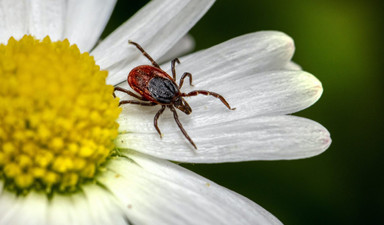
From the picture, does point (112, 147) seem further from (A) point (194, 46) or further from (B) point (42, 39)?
(A) point (194, 46)

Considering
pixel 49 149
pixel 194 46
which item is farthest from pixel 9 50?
pixel 194 46

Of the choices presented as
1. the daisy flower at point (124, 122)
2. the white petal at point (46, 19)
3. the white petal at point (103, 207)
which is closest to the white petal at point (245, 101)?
the daisy flower at point (124, 122)

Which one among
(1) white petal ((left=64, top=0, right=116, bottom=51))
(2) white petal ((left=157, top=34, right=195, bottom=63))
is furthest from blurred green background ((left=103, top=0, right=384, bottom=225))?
(1) white petal ((left=64, top=0, right=116, bottom=51))

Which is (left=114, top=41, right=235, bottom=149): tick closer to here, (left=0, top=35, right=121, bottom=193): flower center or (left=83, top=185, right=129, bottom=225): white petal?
(left=0, top=35, right=121, bottom=193): flower center

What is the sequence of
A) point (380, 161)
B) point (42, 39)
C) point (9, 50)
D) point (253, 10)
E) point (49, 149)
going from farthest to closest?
point (253, 10) < point (380, 161) < point (42, 39) < point (9, 50) < point (49, 149)

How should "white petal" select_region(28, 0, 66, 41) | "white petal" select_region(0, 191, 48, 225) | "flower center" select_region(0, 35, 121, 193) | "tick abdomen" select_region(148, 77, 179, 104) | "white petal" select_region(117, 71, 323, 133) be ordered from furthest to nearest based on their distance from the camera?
"white petal" select_region(28, 0, 66, 41) < "tick abdomen" select_region(148, 77, 179, 104) < "white petal" select_region(117, 71, 323, 133) < "flower center" select_region(0, 35, 121, 193) < "white petal" select_region(0, 191, 48, 225)

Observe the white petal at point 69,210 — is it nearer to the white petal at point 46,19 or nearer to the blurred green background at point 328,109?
the white petal at point 46,19
